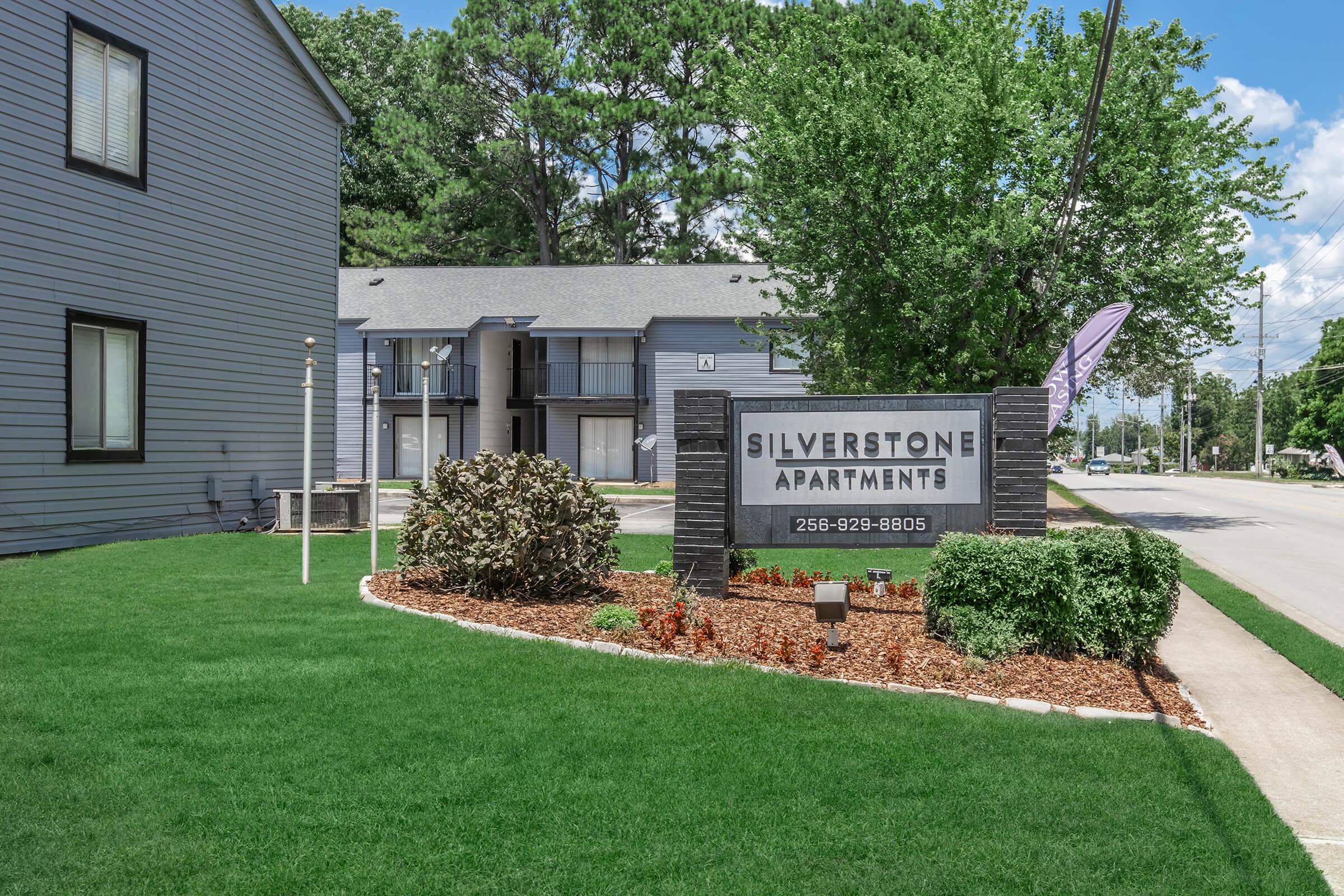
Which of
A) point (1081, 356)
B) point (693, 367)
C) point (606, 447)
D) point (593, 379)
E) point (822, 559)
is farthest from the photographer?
point (606, 447)

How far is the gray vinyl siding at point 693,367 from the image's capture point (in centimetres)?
3544

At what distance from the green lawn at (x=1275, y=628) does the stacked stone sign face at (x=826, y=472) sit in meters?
1.99

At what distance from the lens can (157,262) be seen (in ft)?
52.5

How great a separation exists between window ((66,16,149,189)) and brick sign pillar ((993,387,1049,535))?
40.2ft

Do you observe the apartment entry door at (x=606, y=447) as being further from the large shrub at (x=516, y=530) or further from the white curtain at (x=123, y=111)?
the large shrub at (x=516, y=530)

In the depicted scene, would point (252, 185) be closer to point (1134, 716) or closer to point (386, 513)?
point (386, 513)

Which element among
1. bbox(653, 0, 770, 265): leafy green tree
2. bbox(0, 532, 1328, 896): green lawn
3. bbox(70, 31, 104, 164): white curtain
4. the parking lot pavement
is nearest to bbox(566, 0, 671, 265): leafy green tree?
bbox(653, 0, 770, 265): leafy green tree

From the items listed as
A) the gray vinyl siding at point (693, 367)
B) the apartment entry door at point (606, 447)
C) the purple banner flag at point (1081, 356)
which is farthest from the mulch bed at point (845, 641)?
the apartment entry door at point (606, 447)

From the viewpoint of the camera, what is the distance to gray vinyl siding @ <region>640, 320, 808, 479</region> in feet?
116

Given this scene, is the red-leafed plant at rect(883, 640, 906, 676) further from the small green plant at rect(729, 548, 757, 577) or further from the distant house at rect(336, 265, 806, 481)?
the distant house at rect(336, 265, 806, 481)

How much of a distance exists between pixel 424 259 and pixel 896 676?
42.6 m

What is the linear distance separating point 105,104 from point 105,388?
3912 millimetres

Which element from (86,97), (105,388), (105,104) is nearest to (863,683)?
(105,388)

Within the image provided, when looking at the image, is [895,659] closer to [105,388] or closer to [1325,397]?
[105,388]
